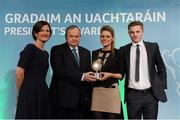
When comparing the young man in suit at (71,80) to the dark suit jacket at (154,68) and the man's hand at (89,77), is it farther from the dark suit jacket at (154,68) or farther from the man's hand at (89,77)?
the dark suit jacket at (154,68)

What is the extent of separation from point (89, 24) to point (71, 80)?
1050mm

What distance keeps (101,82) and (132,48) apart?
0.45 m

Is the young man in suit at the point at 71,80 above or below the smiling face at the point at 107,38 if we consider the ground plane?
below

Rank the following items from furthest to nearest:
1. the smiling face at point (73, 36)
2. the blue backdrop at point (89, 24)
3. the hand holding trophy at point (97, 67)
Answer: the blue backdrop at point (89, 24) < the smiling face at point (73, 36) < the hand holding trophy at point (97, 67)

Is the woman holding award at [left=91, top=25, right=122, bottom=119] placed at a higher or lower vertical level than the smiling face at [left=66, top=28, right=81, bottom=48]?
lower

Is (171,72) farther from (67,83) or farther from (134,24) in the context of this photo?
A: (67,83)

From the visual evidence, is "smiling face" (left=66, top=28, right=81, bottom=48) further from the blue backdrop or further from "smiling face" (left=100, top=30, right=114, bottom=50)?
the blue backdrop

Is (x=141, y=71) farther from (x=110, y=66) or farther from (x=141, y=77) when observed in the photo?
(x=110, y=66)

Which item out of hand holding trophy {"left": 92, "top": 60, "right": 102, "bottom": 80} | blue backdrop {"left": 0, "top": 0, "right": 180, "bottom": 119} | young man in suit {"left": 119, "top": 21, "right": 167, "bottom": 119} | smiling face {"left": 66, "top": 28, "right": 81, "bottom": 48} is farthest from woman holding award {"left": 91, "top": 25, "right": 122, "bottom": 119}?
blue backdrop {"left": 0, "top": 0, "right": 180, "bottom": 119}

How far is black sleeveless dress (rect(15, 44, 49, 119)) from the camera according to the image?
10.9 ft

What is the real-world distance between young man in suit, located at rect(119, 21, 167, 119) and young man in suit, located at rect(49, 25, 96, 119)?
383 millimetres

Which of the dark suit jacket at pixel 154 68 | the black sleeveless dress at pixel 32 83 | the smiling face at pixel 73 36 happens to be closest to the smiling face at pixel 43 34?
the black sleeveless dress at pixel 32 83

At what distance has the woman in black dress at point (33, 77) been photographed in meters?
3.32

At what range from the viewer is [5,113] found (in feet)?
14.1
